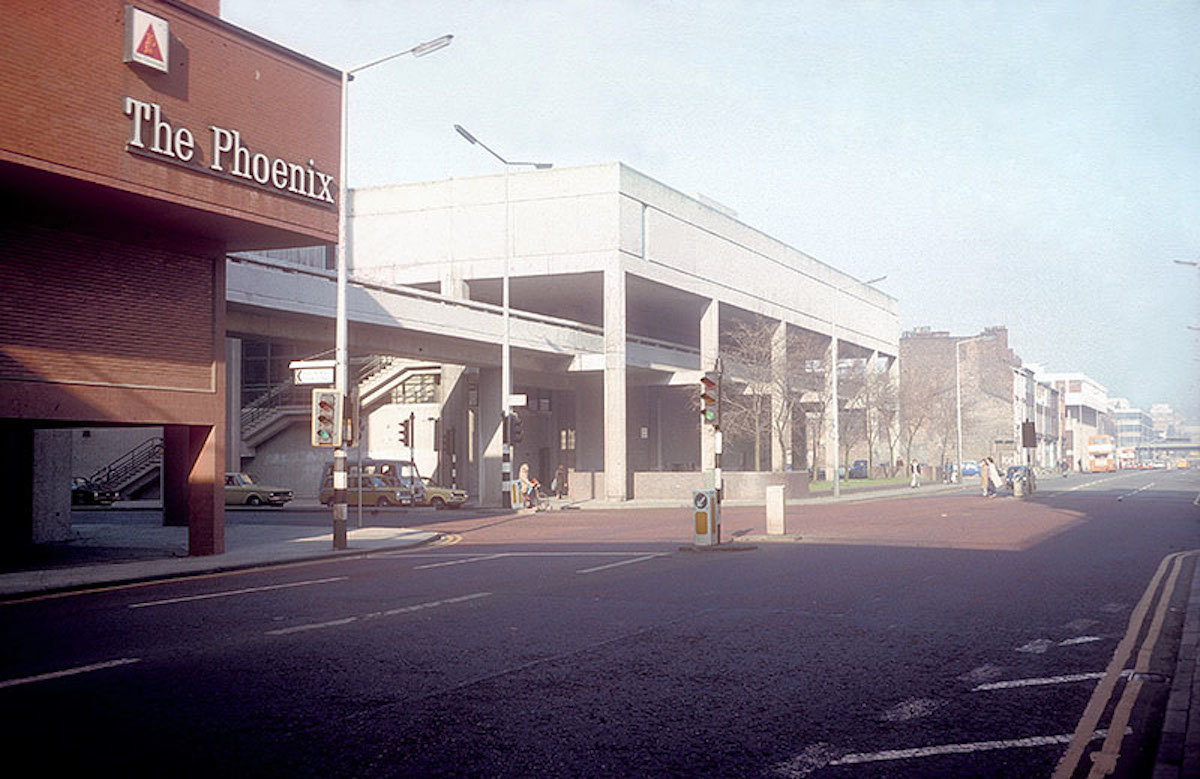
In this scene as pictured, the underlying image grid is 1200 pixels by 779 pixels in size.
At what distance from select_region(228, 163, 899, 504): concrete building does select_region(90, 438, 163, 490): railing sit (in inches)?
168

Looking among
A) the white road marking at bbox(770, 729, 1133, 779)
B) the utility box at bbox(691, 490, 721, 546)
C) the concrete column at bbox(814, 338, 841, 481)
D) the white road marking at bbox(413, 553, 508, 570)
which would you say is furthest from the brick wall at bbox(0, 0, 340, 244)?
the concrete column at bbox(814, 338, 841, 481)

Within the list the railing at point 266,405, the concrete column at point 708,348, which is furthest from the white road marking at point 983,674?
the railing at point 266,405

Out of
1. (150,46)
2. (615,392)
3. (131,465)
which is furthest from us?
(131,465)

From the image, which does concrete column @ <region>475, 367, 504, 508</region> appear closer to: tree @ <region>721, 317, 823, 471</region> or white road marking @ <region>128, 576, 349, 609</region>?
tree @ <region>721, 317, 823, 471</region>

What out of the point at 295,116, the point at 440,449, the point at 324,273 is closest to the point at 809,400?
the point at 440,449

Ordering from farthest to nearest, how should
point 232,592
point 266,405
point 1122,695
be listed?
point 266,405 < point 232,592 < point 1122,695

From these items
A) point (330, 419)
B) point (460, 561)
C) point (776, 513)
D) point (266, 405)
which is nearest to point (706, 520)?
point (776, 513)

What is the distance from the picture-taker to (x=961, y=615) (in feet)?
34.7

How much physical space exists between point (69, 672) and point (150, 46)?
1092 cm

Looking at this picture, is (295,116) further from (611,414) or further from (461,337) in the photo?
(611,414)

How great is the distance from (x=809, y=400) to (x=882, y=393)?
217 inches

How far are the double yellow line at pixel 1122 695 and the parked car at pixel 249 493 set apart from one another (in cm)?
3269

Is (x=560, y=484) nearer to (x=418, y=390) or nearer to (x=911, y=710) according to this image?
(x=418, y=390)

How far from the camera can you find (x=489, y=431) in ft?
135
